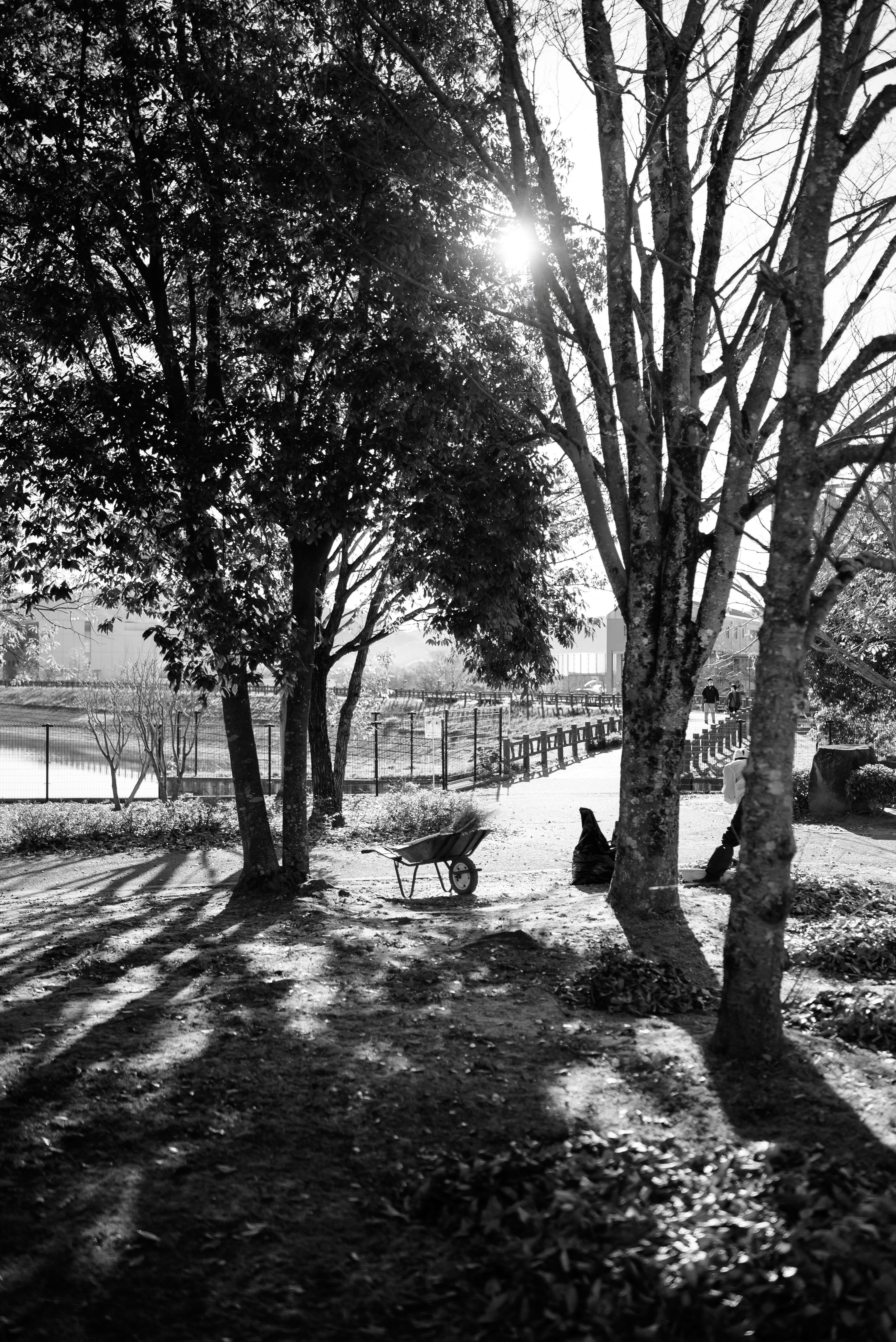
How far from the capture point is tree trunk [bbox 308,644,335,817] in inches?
672

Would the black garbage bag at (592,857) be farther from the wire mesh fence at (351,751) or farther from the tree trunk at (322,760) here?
the tree trunk at (322,760)

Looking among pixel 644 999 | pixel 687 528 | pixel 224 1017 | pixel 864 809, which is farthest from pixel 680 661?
pixel 864 809

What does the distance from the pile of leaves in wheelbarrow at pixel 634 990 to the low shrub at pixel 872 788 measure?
40.3ft

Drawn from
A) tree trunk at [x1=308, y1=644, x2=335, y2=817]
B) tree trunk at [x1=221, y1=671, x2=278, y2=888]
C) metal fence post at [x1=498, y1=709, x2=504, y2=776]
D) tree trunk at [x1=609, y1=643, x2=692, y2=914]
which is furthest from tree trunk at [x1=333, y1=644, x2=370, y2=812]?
tree trunk at [x1=609, y1=643, x2=692, y2=914]

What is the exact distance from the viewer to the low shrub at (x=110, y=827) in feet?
50.5

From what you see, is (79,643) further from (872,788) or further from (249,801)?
(249,801)

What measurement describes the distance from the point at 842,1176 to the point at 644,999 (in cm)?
251

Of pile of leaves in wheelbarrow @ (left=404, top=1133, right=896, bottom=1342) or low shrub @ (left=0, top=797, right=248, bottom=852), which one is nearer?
pile of leaves in wheelbarrow @ (left=404, top=1133, right=896, bottom=1342)

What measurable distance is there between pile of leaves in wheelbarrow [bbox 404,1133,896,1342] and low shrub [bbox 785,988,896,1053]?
1.52 metres

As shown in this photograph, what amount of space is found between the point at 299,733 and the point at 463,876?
7.83 feet

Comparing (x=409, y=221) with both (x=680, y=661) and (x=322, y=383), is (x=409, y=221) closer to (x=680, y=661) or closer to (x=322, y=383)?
(x=322, y=383)

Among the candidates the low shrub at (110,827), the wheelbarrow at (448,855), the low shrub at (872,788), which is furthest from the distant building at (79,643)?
the low shrub at (872,788)

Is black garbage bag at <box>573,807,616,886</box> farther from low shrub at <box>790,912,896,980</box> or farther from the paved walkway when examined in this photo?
low shrub at <box>790,912,896,980</box>

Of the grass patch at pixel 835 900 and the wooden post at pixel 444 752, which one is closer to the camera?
the grass patch at pixel 835 900
